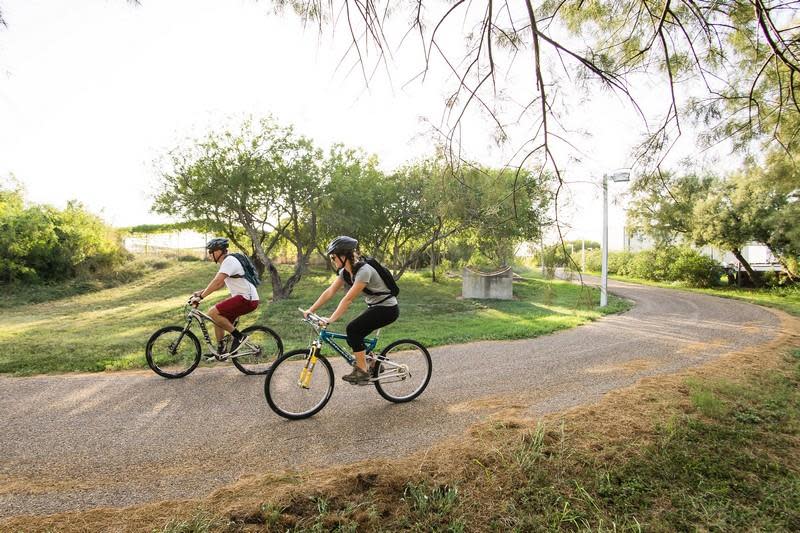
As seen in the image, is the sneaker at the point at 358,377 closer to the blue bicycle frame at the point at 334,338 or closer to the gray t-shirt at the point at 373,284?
the blue bicycle frame at the point at 334,338

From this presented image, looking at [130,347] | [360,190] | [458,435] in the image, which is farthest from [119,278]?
[458,435]

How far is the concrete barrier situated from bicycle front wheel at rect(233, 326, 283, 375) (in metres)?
16.0

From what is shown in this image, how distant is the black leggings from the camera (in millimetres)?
4504

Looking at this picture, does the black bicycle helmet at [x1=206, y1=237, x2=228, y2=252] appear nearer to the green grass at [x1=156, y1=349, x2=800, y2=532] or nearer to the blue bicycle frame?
the blue bicycle frame

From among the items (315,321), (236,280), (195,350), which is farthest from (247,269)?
(315,321)

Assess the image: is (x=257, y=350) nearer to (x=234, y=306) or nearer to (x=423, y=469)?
(x=234, y=306)

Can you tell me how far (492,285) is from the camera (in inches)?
835

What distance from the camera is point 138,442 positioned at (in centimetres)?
384

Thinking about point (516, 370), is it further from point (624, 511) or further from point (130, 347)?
point (130, 347)

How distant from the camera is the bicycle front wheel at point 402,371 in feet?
15.5

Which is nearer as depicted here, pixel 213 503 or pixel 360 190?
pixel 213 503

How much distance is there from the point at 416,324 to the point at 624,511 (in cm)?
992

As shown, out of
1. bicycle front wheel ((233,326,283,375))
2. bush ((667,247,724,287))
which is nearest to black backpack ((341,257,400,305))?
bicycle front wheel ((233,326,283,375))

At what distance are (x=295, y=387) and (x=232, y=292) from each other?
2190mm
